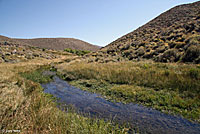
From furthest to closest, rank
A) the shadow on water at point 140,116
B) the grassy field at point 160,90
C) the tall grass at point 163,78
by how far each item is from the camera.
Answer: the tall grass at point 163,78, the grassy field at point 160,90, the shadow on water at point 140,116

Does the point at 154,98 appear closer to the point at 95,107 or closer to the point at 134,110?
the point at 134,110

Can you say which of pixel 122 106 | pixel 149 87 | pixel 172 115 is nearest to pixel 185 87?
pixel 149 87

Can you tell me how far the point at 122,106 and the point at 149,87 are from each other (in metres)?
Result: 3.09

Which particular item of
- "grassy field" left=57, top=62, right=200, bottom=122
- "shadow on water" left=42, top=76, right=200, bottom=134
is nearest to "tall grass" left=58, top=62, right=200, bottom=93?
"grassy field" left=57, top=62, right=200, bottom=122

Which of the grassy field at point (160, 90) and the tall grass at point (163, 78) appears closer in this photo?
the grassy field at point (160, 90)

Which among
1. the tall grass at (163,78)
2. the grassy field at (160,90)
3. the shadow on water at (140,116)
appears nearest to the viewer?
the shadow on water at (140,116)

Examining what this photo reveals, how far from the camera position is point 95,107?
6.82 meters

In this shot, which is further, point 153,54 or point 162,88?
point 153,54

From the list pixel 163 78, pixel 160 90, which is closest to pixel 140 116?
pixel 160 90

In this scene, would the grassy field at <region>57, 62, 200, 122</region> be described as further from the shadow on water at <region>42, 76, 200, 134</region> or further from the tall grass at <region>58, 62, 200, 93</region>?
the shadow on water at <region>42, 76, 200, 134</region>

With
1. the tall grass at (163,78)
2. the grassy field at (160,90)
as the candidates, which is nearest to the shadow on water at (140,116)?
the grassy field at (160,90)

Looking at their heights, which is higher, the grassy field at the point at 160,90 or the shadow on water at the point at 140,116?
the grassy field at the point at 160,90

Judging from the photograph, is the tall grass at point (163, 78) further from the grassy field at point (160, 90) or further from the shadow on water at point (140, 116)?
the shadow on water at point (140, 116)

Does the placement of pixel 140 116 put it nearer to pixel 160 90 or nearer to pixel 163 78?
pixel 160 90
